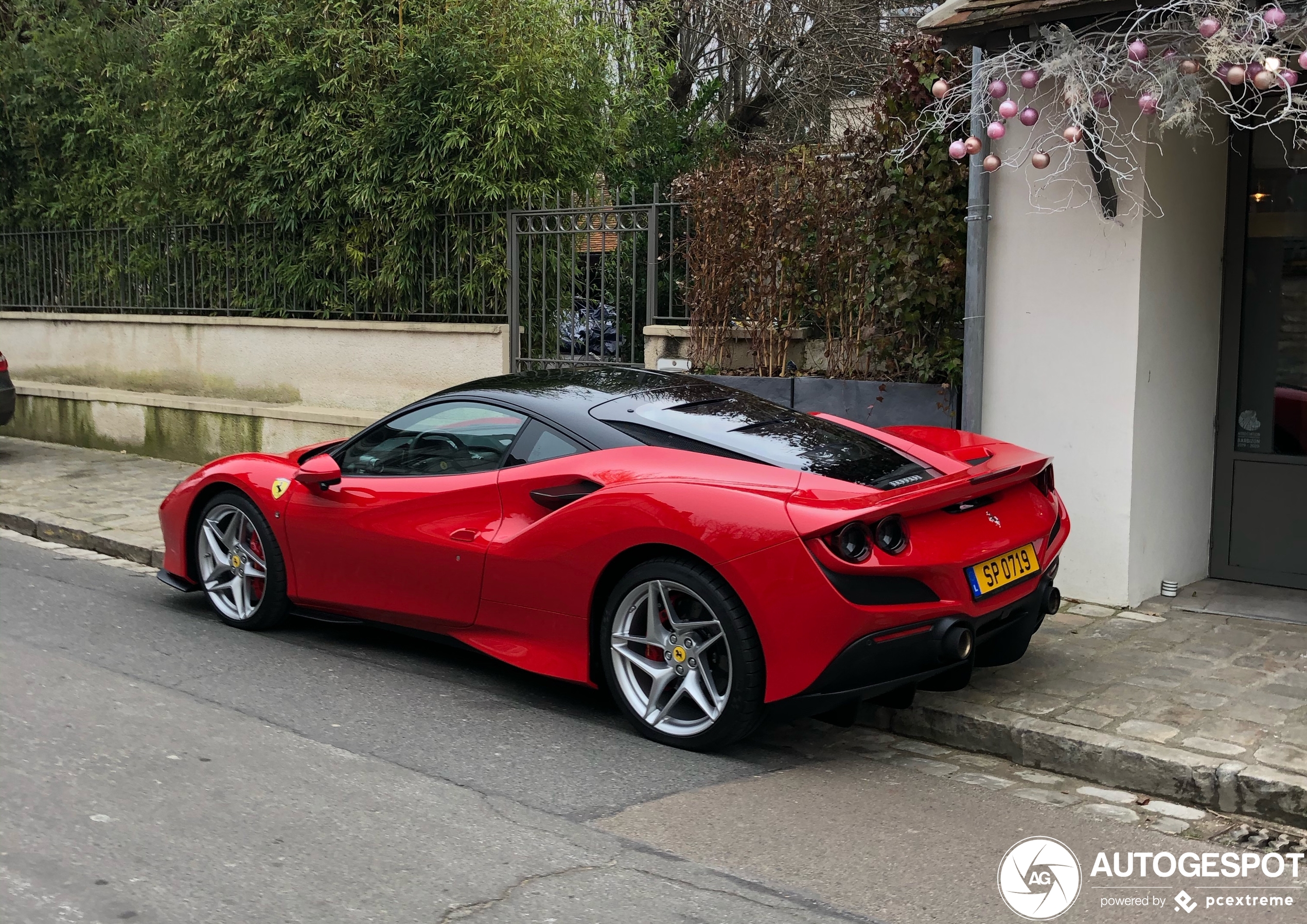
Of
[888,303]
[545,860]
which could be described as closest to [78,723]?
[545,860]

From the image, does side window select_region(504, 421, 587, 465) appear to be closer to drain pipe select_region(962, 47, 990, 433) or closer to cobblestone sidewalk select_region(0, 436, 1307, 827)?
cobblestone sidewalk select_region(0, 436, 1307, 827)

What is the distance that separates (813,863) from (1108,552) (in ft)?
11.8

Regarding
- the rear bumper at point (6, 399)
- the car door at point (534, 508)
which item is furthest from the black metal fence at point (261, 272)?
the car door at point (534, 508)

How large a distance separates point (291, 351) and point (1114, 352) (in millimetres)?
A: 7861

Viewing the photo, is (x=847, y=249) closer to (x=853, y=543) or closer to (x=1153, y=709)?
(x=1153, y=709)

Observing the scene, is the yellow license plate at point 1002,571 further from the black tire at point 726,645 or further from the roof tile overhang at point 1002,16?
the roof tile overhang at point 1002,16

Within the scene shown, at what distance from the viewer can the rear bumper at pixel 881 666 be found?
4.36m

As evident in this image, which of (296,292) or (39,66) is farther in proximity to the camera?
(39,66)

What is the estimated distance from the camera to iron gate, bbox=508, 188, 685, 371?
30.6ft

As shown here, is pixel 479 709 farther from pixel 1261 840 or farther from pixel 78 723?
pixel 1261 840

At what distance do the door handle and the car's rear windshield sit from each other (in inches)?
11.7

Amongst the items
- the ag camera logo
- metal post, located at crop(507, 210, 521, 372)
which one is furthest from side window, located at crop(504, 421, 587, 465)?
metal post, located at crop(507, 210, 521, 372)

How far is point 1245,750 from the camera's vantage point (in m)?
4.55

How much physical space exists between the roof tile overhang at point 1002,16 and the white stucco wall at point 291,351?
4911mm
